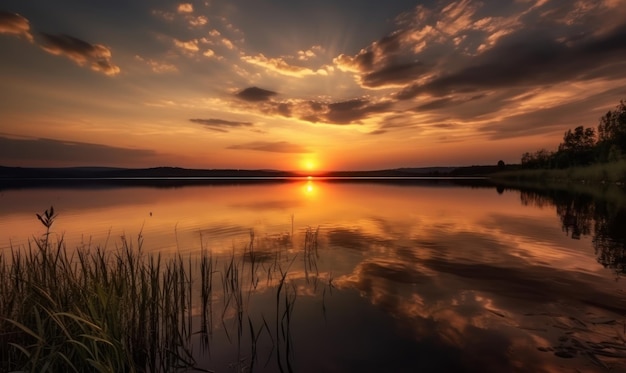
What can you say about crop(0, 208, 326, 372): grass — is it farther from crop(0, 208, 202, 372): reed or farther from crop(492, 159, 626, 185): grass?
crop(492, 159, 626, 185): grass

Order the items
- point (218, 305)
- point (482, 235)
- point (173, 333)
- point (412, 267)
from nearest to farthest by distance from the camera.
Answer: point (173, 333) → point (218, 305) → point (412, 267) → point (482, 235)

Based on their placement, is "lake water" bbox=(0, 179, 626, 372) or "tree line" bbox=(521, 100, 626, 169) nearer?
"lake water" bbox=(0, 179, 626, 372)

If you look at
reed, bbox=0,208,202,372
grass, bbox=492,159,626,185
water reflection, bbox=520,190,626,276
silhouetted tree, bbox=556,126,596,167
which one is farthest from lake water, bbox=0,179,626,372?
silhouetted tree, bbox=556,126,596,167

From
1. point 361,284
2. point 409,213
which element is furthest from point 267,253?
point 409,213

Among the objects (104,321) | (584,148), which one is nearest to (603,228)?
(104,321)

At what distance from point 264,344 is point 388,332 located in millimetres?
3747

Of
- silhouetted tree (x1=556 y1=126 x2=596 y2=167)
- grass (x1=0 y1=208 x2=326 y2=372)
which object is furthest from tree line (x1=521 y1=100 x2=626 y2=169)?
grass (x1=0 y1=208 x2=326 y2=372)

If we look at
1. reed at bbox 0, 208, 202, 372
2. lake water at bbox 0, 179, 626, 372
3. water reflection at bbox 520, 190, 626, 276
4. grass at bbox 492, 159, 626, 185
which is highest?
grass at bbox 492, 159, 626, 185

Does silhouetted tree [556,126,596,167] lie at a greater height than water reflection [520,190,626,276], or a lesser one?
greater

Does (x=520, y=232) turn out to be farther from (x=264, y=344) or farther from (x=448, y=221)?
(x=264, y=344)

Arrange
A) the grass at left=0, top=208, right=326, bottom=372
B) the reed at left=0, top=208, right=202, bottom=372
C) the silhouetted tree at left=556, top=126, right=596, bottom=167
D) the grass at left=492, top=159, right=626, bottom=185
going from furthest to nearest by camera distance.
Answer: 1. the silhouetted tree at left=556, top=126, right=596, bottom=167
2. the grass at left=492, top=159, right=626, bottom=185
3. the reed at left=0, top=208, right=202, bottom=372
4. the grass at left=0, top=208, right=326, bottom=372

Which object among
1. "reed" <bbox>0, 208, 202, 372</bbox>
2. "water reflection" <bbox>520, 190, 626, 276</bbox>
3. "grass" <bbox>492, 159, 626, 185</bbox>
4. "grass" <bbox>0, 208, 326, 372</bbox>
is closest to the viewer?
"grass" <bbox>0, 208, 326, 372</bbox>

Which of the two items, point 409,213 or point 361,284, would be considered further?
point 409,213

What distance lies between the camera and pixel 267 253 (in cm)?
1777
